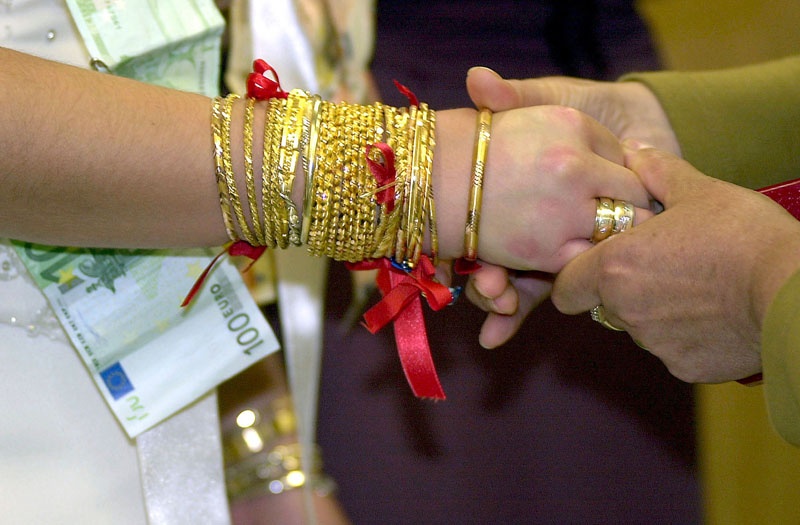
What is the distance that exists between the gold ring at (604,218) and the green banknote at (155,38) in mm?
447

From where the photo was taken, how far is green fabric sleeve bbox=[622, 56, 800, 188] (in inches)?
39.0

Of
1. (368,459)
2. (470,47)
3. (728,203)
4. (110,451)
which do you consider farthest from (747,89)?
(110,451)

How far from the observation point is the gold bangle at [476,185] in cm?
79

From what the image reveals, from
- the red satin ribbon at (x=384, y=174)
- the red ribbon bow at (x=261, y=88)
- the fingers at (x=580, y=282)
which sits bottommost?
the fingers at (x=580, y=282)

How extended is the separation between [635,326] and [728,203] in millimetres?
148

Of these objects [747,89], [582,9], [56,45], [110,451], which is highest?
[56,45]

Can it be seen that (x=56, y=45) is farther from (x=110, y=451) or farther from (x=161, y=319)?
(x=110, y=451)

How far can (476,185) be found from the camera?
2.59ft

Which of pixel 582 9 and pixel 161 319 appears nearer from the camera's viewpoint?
pixel 161 319

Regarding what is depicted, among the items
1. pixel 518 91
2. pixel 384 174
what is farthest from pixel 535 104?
pixel 384 174

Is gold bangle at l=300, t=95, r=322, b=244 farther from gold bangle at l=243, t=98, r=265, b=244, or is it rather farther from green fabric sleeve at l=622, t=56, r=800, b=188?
green fabric sleeve at l=622, t=56, r=800, b=188

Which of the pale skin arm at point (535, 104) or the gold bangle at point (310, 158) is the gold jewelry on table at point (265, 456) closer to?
the pale skin arm at point (535, 104)

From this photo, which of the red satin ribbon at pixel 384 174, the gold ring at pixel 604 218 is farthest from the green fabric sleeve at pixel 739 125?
the red satin ribbon at pixel 384 174

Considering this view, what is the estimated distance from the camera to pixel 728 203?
738mm
